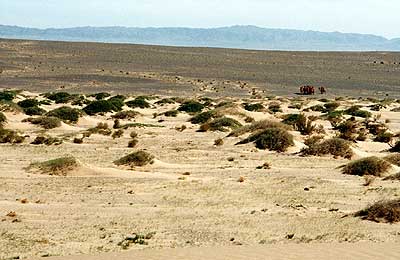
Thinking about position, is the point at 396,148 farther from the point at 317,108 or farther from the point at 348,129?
the point at 317,108

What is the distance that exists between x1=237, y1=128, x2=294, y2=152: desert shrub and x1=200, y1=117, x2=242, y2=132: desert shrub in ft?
18.9

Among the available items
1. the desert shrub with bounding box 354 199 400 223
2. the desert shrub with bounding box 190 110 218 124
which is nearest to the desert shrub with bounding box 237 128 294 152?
the desert shrub with bounding box 190 110 218 124

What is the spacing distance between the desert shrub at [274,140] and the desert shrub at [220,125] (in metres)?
5.76

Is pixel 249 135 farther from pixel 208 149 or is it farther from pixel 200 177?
pixel 200 177

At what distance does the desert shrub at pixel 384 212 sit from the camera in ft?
50.6

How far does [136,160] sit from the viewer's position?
77.6ft

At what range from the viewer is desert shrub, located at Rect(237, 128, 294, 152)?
2788 centimetres

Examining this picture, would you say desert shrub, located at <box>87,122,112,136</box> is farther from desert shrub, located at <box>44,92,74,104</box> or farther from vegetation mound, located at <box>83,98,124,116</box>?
desert shrub, located at <box>44,92,74,104</box>

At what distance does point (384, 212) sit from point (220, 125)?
65.0ft

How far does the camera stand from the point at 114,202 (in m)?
17.9

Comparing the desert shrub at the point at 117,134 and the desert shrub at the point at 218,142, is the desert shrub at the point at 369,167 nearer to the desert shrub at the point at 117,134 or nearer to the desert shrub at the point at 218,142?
the desert shrub at the point at 218,142

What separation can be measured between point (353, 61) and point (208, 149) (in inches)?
3666

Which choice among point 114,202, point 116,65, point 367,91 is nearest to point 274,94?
point 367,91

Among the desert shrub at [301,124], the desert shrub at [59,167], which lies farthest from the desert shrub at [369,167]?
the desert shrub at [301,124]
